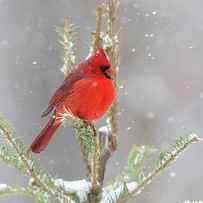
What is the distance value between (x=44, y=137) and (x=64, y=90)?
0.18m

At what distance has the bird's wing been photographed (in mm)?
1282

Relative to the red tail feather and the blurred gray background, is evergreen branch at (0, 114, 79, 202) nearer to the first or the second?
the red tail feather

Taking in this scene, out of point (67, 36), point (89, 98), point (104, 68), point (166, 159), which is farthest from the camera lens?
point (89, 98)

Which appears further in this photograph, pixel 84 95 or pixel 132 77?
pixel 132 77

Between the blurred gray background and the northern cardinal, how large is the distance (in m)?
3.02

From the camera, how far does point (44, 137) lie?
4.04 feet

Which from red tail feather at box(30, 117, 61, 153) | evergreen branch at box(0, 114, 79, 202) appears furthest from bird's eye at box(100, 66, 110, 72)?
evergreen branch at box(0, 114, 79, 202)

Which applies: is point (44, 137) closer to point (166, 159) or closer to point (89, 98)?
point (89, 98)

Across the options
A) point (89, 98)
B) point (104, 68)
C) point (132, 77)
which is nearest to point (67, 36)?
point (104, 68)

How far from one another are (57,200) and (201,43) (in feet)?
15.8

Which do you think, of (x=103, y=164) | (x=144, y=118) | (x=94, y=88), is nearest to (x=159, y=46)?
(x=144, y=118)

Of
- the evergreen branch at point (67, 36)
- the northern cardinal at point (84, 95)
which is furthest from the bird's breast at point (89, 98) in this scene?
the evergreen branch at point (67, 36)

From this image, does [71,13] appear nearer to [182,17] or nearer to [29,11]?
[29,11]

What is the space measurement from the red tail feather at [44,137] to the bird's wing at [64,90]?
0.03 metres
